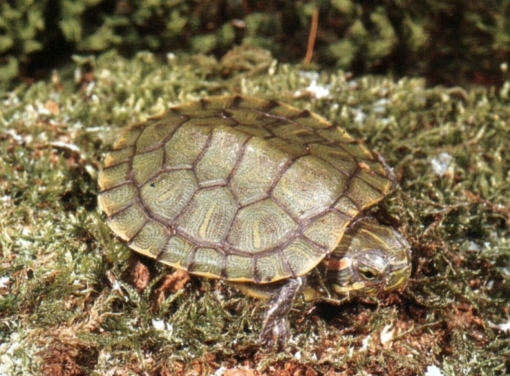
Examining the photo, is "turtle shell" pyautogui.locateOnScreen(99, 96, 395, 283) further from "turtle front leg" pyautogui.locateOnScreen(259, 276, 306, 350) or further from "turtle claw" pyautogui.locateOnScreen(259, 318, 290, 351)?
"turtle claw" pyautogui.locateOnScreen(259, 318, 290, 351)

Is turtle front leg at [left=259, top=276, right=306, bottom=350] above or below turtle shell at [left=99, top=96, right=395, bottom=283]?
below

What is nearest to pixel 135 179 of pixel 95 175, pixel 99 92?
pixel 95 175

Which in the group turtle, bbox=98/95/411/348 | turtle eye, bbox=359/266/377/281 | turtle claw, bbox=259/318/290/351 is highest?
turtle, bbox=98/95/411/348

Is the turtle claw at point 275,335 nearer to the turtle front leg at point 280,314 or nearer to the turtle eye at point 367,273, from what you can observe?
the turtle front leg at point 280,314

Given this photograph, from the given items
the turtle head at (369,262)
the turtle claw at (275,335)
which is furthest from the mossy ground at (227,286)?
the turtle head at (369,262)

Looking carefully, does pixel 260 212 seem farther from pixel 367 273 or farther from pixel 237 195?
pixel 367 273

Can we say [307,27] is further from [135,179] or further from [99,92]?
[135,179]

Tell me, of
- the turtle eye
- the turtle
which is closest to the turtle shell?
the turtle
